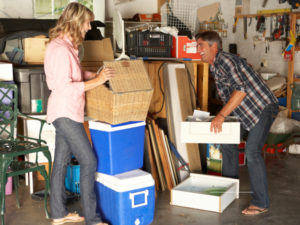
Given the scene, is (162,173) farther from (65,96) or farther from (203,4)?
(203,4)

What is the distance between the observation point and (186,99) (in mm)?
4352

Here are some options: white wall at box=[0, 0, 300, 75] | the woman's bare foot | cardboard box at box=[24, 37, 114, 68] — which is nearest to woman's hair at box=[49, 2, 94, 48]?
cardboard box at box=[24, 37, 114, 68]

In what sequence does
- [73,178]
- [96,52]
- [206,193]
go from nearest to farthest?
[206,193] < [73,178] < [96,52]

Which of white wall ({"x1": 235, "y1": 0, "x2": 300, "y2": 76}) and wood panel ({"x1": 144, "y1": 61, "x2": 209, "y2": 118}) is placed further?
white wall ({"x1": 235, "y1": 0, "x2": 300, "y2": 76})

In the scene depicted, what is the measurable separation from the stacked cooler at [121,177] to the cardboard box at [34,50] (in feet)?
4.52

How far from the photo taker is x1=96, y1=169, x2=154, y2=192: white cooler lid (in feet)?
10.0

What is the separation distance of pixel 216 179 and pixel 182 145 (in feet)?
1.92

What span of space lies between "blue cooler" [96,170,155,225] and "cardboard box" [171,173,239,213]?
0.45 m

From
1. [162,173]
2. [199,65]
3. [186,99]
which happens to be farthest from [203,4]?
[162,173]

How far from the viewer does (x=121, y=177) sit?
123 inches

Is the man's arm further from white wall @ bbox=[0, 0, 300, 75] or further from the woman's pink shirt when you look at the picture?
white wall @ bbox=[0, 0, 300, 75]

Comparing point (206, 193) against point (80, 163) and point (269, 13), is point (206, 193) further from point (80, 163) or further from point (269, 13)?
point (269, 13)

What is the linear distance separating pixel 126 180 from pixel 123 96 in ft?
2.03

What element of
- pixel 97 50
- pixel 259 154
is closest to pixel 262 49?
pixel 97 50
